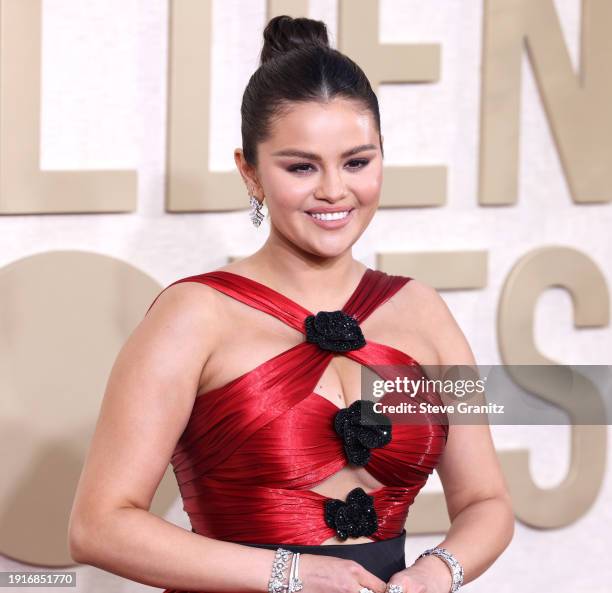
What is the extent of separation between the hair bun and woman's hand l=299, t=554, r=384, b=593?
0.86m

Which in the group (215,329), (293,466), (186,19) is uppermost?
(186,19)

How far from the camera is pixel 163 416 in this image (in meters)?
1.67

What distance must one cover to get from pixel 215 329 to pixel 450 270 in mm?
1282

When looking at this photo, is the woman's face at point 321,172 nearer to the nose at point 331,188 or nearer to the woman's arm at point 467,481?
the nose at point 331,188

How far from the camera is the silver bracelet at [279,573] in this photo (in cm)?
160

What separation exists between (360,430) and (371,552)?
0.20m

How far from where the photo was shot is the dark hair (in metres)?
1.80

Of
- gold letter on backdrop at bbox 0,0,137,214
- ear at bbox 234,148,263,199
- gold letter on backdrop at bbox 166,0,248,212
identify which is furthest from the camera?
gold letter on backdrop at bbox 166,0,248,212

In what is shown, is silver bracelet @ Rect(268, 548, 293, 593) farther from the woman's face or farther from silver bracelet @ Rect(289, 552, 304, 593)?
the woman's face

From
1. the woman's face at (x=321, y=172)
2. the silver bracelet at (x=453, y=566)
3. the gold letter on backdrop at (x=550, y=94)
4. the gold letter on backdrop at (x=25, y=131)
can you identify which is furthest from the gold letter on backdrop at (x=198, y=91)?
the silver bracelet at (x=453, y=566)

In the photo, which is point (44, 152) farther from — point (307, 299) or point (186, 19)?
point (307, 299)

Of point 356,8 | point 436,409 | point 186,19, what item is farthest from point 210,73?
point 436,409

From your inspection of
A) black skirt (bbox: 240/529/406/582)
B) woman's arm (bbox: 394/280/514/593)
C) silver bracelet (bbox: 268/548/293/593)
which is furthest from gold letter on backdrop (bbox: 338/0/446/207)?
silver bracelet (bbox: 268/548/293/593)

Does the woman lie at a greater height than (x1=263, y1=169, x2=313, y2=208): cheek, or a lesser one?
lesser
